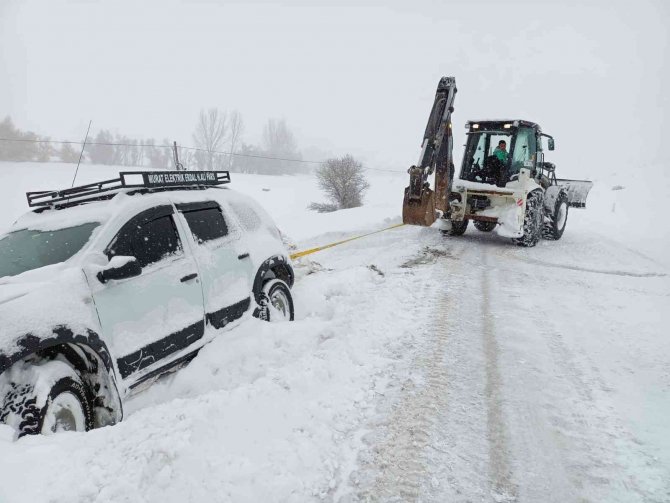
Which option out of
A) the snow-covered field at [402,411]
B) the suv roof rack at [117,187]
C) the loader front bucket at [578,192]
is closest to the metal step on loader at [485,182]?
the loader front bucket at [578,192]

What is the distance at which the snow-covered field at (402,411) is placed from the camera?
232 cm

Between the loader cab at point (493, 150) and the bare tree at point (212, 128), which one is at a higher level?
the bare tree at point (212, 128)

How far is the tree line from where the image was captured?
106 feet

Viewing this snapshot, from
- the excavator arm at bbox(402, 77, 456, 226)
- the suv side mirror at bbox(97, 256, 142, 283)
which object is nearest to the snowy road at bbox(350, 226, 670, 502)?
the suv side mirror at bbox(97, 256, 142, 283)

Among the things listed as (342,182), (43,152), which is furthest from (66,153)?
(342,182)

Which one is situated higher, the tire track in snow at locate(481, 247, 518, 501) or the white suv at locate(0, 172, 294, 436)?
the white suv at locate(0, 172, 294, 436)

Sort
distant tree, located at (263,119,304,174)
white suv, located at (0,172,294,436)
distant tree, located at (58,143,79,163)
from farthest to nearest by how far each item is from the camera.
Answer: distant tree, located at (263,119,304,174), distant tree, located at (58,143,79,163), white suv, located at (0,172,294,436)

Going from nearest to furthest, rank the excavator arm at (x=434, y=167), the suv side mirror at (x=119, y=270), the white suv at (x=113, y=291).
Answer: the white suv at (x=113, y=291) → the suv side mirror at (x=119, y=270) → the excavator arm at (x=434, y=167)

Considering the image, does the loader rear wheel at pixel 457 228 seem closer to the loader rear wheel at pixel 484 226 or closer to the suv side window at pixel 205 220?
the loader rear wheel at pixel 484 226

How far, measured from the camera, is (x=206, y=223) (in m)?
4.15

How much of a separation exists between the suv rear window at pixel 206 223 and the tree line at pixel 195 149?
2475 centimetres

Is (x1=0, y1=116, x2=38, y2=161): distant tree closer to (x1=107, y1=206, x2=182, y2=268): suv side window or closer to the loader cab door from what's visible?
the loader cab door

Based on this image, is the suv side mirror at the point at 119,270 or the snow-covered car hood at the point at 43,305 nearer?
the snow-covered car hood at the point at 43,305

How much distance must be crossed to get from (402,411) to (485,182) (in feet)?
28.5
